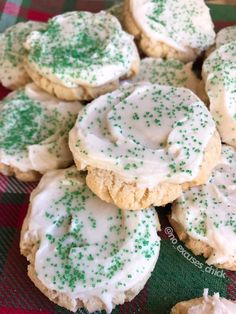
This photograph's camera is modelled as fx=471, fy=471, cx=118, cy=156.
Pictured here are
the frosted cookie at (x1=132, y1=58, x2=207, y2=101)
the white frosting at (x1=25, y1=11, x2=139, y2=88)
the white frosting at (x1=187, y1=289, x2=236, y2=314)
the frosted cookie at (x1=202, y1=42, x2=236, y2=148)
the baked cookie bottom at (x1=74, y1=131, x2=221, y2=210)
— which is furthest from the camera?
the frosted cookie at (x1=132, y1=58, x2=207, y2=101)

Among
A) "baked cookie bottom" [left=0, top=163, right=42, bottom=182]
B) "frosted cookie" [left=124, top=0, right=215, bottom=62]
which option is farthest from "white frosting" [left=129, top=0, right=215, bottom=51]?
"baked cookie bottom" [left=0, top=163, right=42, bottom=182]

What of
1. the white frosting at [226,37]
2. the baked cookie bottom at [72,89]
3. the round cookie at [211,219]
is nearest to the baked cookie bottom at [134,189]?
the round cookie at [211,219]

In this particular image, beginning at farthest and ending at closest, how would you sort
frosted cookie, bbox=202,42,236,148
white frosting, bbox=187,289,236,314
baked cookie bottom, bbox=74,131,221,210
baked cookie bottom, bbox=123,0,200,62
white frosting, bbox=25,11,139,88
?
baked cookie bottom, bbox=123,0,200,62 → white frosting, bbox=25,11,139,88 → frosted cookie, bbox=202,42,236,148 → baked cookie bottom, bbox=74,131,221,210 → white frosting, bbox=187,289,236,314

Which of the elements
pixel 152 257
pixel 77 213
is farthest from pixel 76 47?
pixel 152 257

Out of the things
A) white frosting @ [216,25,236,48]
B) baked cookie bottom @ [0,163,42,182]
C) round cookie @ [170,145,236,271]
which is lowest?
round cookie @ [170,145,236,271]

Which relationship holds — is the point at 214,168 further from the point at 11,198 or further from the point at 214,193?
the point at 11,198

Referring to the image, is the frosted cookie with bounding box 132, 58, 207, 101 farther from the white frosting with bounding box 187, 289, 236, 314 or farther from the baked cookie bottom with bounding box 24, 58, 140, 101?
the white frosting with bounding box 187, 289, 236, 314
